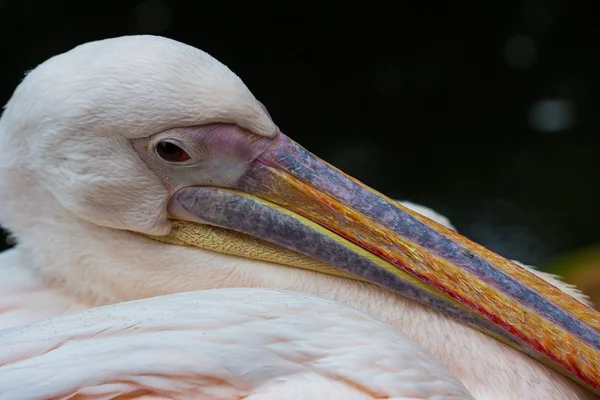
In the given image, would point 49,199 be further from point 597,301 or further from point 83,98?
point 597,301

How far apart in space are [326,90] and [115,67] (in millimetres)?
3940

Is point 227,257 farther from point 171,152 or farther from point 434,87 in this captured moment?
point 434,87

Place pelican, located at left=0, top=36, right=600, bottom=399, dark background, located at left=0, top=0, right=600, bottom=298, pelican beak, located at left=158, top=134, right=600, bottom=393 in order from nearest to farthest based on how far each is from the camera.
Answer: pelican, located at left=0, top=36, right=600, bottom=399
pelican beak, located at left=158, top=134, right=600, bottom=393
dark background, located at left=0, top=0, right=600, bottom=298

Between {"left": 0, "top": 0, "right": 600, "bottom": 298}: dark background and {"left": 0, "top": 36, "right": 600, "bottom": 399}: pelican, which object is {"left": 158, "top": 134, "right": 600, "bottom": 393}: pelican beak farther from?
{"left": 0, "top": 0, "right": 600, "bottom": 298}: dark background

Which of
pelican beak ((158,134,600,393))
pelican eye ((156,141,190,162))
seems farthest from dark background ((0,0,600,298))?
pelican eye ((156,141,190,162))

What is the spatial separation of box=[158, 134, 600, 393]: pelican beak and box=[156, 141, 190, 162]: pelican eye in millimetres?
88

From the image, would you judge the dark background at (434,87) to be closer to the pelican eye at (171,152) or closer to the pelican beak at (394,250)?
the pelican beak at (394,250)

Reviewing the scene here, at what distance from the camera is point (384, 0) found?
20.4 ft

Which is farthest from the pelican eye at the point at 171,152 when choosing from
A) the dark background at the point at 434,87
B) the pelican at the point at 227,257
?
the dark background at the point at 434,87

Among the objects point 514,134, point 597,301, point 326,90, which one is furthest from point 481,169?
point 597,301

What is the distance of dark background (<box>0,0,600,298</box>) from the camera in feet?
17.9

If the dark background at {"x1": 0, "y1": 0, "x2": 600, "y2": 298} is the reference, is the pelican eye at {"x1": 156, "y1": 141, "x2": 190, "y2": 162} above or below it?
below

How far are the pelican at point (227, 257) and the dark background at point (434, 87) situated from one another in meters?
3.27

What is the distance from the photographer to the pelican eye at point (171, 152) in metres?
2.10
